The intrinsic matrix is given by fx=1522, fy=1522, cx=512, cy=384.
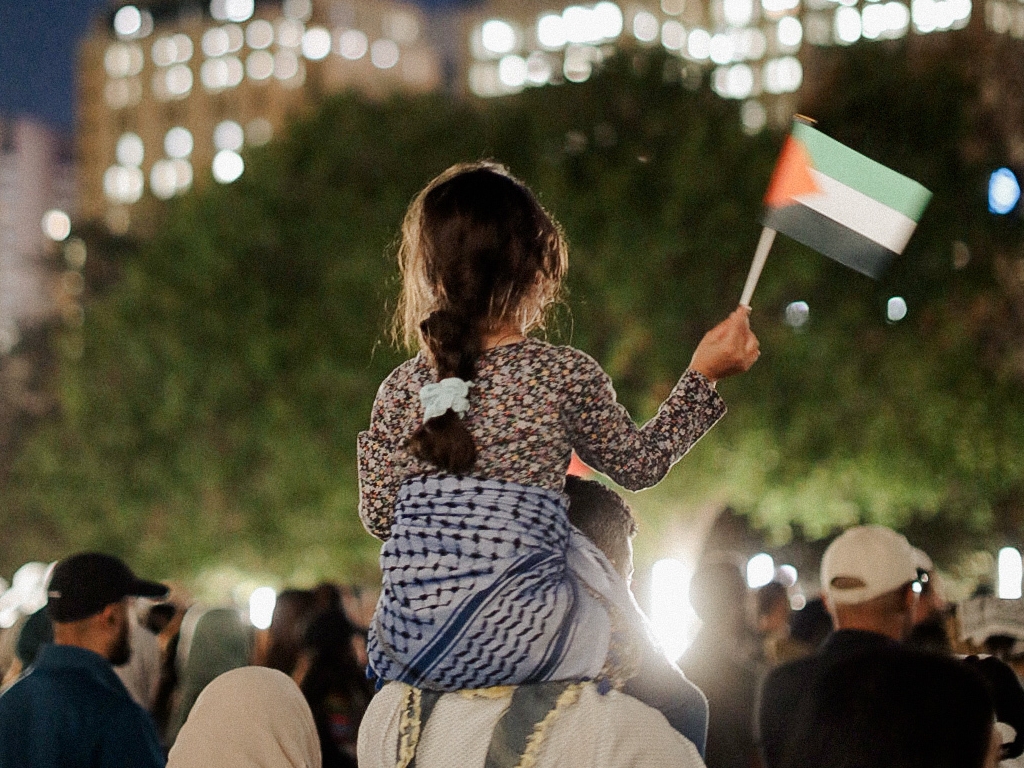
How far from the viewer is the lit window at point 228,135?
112 m

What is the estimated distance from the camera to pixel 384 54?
11825cm

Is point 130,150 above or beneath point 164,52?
beneath

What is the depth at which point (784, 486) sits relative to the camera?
29641 millimetres

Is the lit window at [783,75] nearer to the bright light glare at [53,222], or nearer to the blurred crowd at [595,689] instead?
the bright light glare at [53,222]

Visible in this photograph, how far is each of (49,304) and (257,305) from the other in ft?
279

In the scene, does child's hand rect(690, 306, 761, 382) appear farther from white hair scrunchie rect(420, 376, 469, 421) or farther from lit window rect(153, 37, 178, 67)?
lit window rect(153, 37, 178, 67)

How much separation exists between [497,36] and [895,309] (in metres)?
69.1

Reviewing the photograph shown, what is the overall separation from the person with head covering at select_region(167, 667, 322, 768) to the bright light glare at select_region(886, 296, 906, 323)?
26609mm

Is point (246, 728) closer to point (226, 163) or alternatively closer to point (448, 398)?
point (448, 398)

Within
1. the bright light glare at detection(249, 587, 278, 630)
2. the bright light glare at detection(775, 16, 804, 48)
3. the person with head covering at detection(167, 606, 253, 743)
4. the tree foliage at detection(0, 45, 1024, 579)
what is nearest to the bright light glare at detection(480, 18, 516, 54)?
Answer: the bright light glare at detection(775, 16, 804, 48)

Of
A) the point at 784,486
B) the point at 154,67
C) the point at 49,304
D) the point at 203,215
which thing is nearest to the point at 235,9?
the point at 154,67

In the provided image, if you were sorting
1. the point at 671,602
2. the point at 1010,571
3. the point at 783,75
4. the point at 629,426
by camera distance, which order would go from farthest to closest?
1. the point at 783,75
2. the point at 1010,571
3. the point at 671,602
4. the point at 629,426

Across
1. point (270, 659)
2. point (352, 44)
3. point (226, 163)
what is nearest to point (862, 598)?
point (270, 659)

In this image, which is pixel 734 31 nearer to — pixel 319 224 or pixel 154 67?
pixel 154 67
